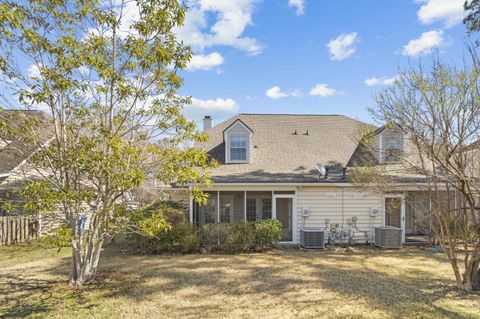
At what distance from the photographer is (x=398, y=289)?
7570mm

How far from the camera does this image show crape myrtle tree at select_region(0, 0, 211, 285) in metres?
6.75

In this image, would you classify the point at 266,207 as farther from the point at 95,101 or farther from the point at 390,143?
the point at 95,101

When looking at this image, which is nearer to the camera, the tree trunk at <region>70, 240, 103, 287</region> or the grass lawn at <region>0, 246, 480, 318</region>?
the grass lawn at <region>0, 246, 480, 318</region>

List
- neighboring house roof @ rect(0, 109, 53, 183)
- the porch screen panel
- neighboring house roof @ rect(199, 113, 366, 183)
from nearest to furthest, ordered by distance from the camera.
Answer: neighboring house roof @ rect(0, 109, 53, 183) → neighboring house roof @ rect(199, 113, 366, 183) → the porch screen panel

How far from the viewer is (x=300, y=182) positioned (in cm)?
1325

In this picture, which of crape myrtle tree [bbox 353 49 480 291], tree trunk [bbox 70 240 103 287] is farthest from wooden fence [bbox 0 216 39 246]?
crape myrtle tree [bbox 353 49 480 291]

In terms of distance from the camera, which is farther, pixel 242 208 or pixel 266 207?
pixel 242 208

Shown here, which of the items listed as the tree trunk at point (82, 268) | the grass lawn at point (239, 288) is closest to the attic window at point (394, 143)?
the grass lawn at point (239, 288)

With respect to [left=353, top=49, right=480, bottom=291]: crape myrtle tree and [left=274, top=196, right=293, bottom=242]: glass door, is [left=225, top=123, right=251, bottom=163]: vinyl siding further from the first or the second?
[left=353, top=49, right=480, bottom=291]: crape myrtle tree

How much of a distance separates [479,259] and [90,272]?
989cm

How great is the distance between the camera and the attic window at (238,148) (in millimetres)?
15281

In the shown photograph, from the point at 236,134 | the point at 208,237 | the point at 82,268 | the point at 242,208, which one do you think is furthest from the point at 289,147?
the point at 82,268

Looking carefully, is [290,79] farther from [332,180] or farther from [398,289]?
[398,289]

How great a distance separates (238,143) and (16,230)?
11.3 meters
